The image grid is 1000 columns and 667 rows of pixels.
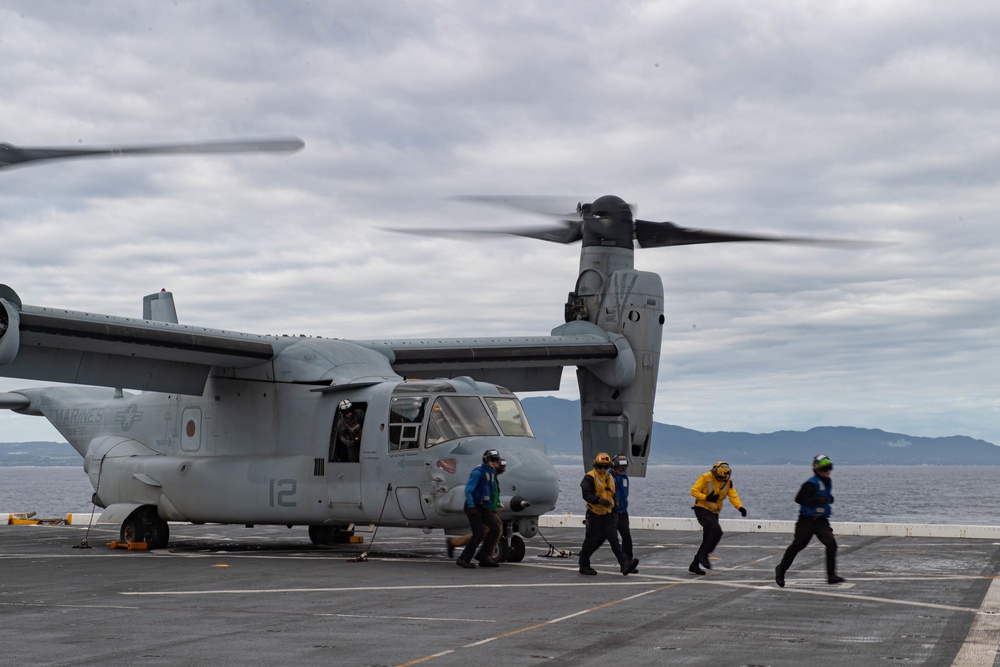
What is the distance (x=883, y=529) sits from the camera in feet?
75.3

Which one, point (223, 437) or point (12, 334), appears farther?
point (223, 437)

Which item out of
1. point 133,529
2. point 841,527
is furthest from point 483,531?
point 841,527

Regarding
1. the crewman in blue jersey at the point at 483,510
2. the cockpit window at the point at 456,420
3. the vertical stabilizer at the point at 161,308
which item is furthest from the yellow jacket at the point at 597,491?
the vertical stabilizer at the point at 161,308

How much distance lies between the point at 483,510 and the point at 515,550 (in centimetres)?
165

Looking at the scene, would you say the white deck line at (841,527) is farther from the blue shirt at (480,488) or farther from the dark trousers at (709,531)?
the blue shirt at (480,488)

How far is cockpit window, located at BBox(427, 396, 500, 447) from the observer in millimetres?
16484

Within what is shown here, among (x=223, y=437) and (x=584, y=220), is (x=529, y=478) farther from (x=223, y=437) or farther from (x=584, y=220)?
(x=584, y=220)

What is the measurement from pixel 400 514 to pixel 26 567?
5536 mm

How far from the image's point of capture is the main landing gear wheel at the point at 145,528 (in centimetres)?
2009

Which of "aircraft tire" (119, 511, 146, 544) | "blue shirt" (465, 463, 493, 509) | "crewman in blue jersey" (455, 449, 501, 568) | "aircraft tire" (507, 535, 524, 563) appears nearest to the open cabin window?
"crewman in blue jersey" (455, 449, 501, 568)

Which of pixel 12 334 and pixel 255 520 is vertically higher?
pixel 12 334

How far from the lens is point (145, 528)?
2017 centimetres

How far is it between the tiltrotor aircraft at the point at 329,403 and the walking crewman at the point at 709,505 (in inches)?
91.5

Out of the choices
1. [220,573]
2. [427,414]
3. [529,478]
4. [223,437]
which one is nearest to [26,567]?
[220,573]
